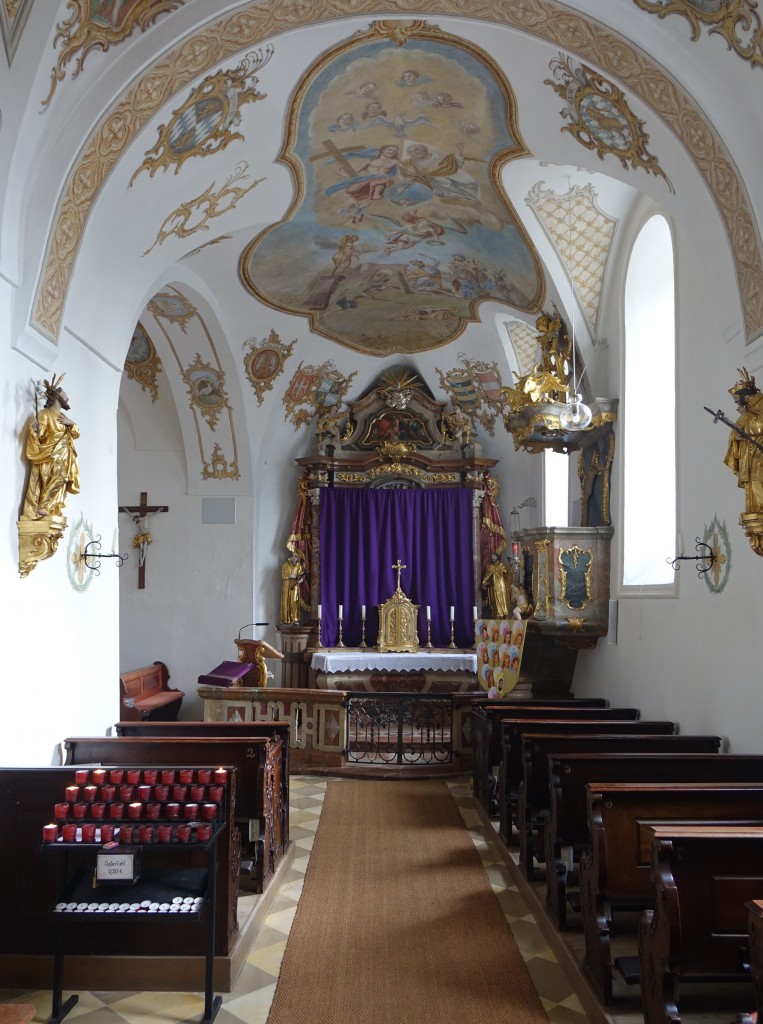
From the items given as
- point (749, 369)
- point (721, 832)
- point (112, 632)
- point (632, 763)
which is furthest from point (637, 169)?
point (112, 632)

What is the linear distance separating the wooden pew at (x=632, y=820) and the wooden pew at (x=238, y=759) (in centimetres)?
237

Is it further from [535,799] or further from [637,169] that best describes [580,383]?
[535,799]

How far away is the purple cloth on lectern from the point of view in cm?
1077

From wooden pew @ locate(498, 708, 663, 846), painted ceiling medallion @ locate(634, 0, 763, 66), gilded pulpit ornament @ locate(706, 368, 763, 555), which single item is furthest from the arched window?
painted ceiling medallion @ locate(634, 0, 763, 66)

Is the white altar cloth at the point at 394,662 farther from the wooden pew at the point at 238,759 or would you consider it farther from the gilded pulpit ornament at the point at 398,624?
the wooden pew at the point at 238,759

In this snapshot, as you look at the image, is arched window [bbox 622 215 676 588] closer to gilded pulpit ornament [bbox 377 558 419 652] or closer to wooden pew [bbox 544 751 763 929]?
wooden pew [bbox 544 751 763 929]

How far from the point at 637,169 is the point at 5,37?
4.49 metres

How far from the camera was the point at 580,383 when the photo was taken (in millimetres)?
10234

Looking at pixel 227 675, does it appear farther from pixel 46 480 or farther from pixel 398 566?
pixel 46 480

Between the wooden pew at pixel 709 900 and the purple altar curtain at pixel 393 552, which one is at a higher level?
the purple altar curtain at pixel 393 552

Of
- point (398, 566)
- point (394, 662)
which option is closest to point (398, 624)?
point (394, 662)

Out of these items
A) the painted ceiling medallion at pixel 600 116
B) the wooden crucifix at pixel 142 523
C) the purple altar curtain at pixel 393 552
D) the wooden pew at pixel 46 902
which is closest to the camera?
the wooden pew at pixel 46 902

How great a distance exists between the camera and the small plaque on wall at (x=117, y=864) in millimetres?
4133

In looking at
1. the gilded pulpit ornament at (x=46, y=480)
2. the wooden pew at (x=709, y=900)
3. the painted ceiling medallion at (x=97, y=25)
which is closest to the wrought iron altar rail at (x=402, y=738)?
the gilded pulpit ornament at (x=46, y=480)
